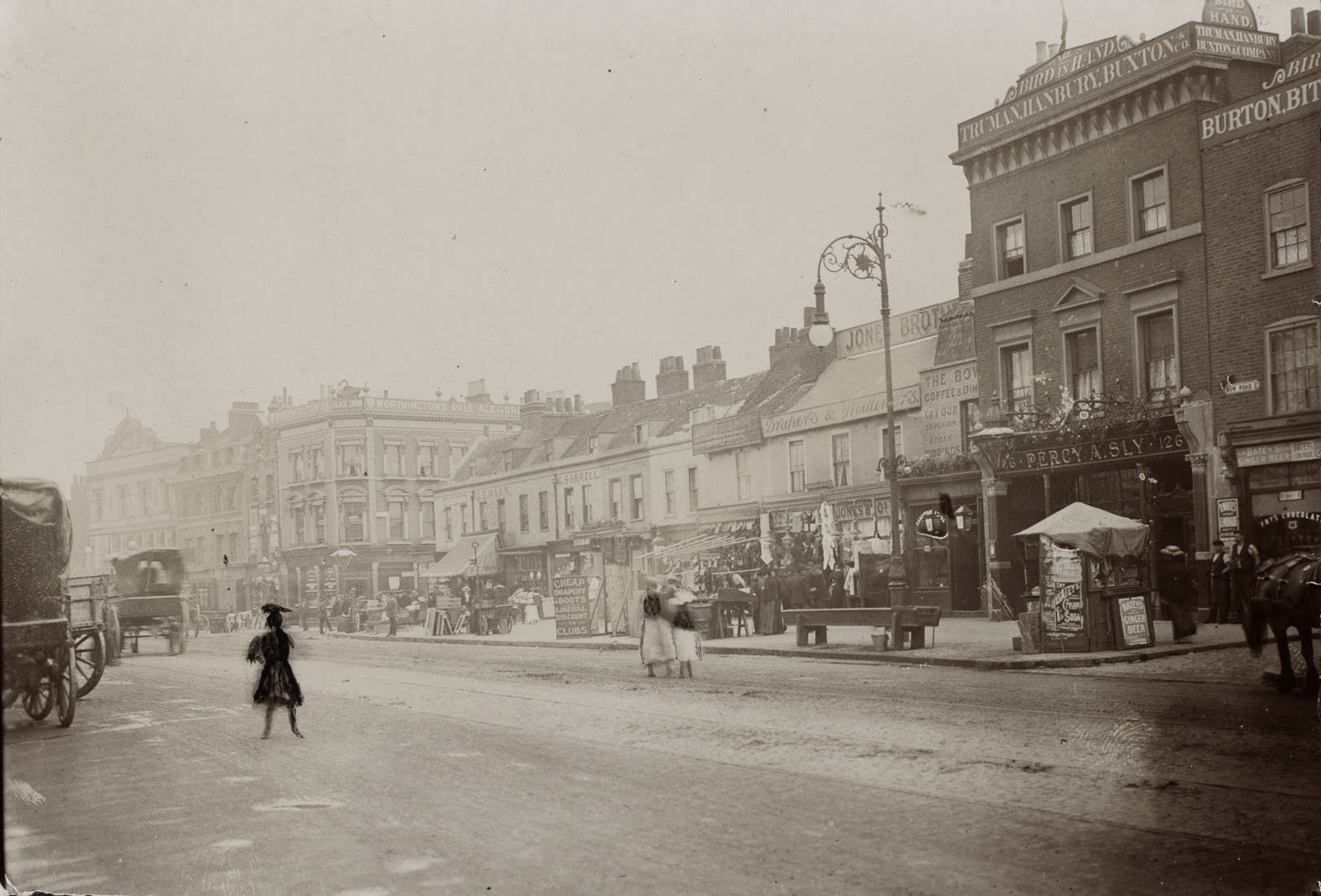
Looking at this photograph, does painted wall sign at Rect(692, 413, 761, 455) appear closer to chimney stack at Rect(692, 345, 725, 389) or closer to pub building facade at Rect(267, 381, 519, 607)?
chimney stack at Rect(692, 345, 725, 389)

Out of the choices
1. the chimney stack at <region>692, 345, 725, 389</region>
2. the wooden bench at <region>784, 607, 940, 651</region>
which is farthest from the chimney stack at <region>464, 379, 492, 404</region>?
the wooden bench at <region>784, 607, 940, 651</region>

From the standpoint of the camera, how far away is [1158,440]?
9.40 metres

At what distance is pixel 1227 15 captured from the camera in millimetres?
8156

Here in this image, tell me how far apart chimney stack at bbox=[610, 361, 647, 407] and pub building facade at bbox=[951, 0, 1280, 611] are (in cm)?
330

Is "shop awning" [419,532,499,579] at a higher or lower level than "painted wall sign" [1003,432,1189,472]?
lower

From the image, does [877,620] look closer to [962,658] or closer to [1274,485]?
[962,658]

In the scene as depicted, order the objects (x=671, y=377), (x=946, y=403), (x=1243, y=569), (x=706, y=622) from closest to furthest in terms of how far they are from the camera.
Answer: (x=1243, y=569) < (x=946, y=403) < (x=671, y=377) < (x=706, y=622)

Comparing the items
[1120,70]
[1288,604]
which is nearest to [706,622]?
[1288,604]

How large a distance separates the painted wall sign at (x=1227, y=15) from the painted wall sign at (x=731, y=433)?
6.91m

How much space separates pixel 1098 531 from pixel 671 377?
458cm

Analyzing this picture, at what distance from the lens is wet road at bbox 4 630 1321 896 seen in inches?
222

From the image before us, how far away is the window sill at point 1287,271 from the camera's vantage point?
7.88 m

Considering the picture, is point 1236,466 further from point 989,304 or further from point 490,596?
point 490,596

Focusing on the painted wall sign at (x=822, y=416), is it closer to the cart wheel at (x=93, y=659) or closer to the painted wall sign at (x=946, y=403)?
the painted wall sign at (x=946, y=403)
